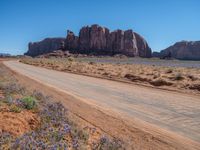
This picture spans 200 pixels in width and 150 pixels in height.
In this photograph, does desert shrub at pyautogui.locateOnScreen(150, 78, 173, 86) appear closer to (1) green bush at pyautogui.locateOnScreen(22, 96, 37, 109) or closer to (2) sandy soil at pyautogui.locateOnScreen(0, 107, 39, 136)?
(1) green bush at pyautogui.locateOnScreen(22, 96, 37, 109)

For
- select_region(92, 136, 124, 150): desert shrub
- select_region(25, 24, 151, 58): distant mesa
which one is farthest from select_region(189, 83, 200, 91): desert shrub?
select_region(25, 24, 151, 58): distant mesa

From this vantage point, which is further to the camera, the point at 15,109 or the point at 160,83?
the point at 160,83

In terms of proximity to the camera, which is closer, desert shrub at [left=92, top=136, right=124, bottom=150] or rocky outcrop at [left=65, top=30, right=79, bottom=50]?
desert shrub at [left=92, top=136, right=124, bottom=150]

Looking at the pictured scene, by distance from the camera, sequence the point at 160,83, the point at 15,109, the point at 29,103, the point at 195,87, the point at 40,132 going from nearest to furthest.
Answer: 1. the point at 40,132
2. the point at 15,109
3. the point at 29,103
4. the point at 195,87
5. the point at 160,83

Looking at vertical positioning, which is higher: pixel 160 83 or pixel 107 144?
pixel 107 144

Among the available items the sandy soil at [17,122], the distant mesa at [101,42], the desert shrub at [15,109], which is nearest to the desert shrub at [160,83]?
the sandy soil at [17,122]

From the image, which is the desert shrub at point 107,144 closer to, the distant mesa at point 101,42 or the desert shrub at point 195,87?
the desert shrub at point 195,87

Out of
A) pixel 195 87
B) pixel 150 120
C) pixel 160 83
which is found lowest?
pixel 160 83

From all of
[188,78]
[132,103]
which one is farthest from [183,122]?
[188,78]

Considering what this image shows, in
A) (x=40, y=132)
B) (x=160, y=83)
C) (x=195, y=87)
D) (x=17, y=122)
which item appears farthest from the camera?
(x=160, y=83)

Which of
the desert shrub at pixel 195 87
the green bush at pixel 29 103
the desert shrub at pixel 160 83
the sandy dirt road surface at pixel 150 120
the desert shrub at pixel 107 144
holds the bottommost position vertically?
the desert shrub at pixel 160 83

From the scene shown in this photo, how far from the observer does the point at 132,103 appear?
13.8 meters

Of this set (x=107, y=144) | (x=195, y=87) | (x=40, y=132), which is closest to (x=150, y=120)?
(x=107, y=144)

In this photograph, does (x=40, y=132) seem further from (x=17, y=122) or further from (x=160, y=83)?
(x=160, y=83)
